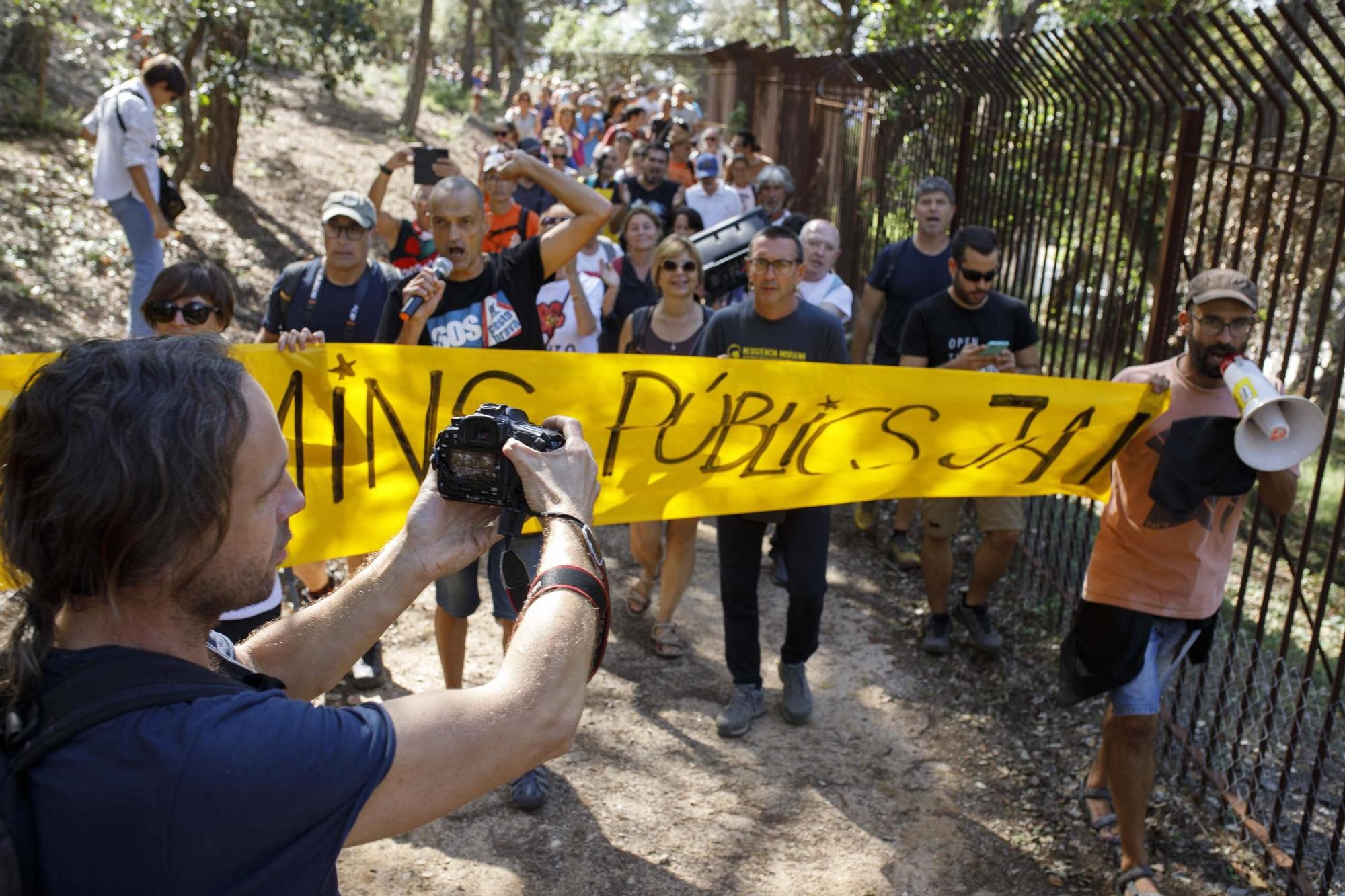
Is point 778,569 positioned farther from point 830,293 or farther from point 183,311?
point 183,311

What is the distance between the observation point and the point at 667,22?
78.5 m

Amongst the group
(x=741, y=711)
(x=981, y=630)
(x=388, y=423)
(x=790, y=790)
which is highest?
(x=388, y=423)

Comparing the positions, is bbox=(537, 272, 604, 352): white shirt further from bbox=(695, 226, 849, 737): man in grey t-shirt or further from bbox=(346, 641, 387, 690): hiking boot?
bbox=(346, 641, 387, 690): hiking boot

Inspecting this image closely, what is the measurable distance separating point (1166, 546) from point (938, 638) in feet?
6.80

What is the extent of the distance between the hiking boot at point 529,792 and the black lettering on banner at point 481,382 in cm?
124

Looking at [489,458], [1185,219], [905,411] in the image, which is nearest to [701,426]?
[905,411]

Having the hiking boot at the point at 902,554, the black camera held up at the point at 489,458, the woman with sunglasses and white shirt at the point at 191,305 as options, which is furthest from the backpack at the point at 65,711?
the hiking boot at the point at 902,554

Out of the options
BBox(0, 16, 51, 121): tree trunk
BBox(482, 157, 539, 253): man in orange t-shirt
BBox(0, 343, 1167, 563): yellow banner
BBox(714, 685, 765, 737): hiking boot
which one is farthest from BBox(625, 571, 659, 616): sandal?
BBox(0, 16, 51, 121): tree trunk

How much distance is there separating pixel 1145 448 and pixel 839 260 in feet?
26.2

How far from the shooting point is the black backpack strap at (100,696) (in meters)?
1.42

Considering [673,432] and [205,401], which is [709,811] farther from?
[205,401]

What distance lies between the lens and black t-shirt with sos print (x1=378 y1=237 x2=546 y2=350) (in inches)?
181

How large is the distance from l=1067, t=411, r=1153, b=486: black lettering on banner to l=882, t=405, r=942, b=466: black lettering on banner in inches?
23.5

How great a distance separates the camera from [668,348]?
5.97 meters
